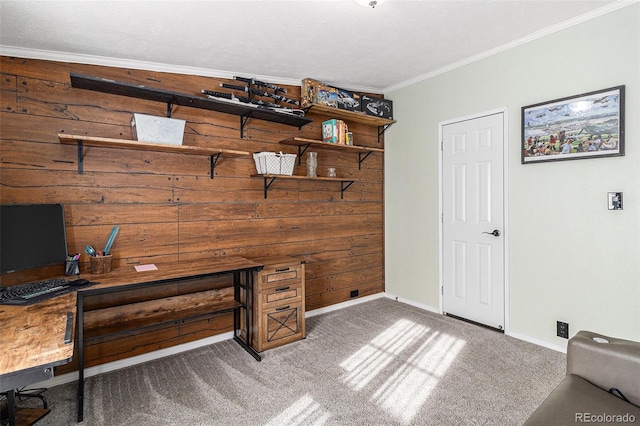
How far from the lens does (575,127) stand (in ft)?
8.57

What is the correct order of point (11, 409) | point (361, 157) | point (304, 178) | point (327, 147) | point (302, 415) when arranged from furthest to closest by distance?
point (361, 157) < point (327, 147) < point (304, 178) < point (302, 415) < point (11, 409)

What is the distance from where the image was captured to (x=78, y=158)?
244 cm

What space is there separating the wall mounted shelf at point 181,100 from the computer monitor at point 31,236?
867mm

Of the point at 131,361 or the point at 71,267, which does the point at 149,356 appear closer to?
the point at 131,361

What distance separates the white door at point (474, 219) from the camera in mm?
3170

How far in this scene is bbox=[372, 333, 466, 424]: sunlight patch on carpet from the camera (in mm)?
2096

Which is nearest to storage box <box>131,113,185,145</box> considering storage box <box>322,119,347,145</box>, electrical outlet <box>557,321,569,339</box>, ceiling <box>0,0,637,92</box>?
ceiling <box>0,0,637,92</box>

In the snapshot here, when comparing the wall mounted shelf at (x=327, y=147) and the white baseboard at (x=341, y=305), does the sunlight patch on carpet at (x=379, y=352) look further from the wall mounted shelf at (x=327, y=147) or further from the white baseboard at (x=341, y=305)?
the wall mounted shelf at (x=327, y=147)

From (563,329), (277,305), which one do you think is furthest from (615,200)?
(277,305)

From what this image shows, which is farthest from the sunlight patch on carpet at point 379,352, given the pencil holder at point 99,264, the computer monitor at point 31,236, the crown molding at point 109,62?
the crown molding at point 109,62

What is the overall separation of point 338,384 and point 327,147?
2.28 metres

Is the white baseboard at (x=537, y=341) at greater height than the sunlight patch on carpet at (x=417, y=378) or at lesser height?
greater

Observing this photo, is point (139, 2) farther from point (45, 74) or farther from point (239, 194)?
point (239, 194)

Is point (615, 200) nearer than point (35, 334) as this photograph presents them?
No
